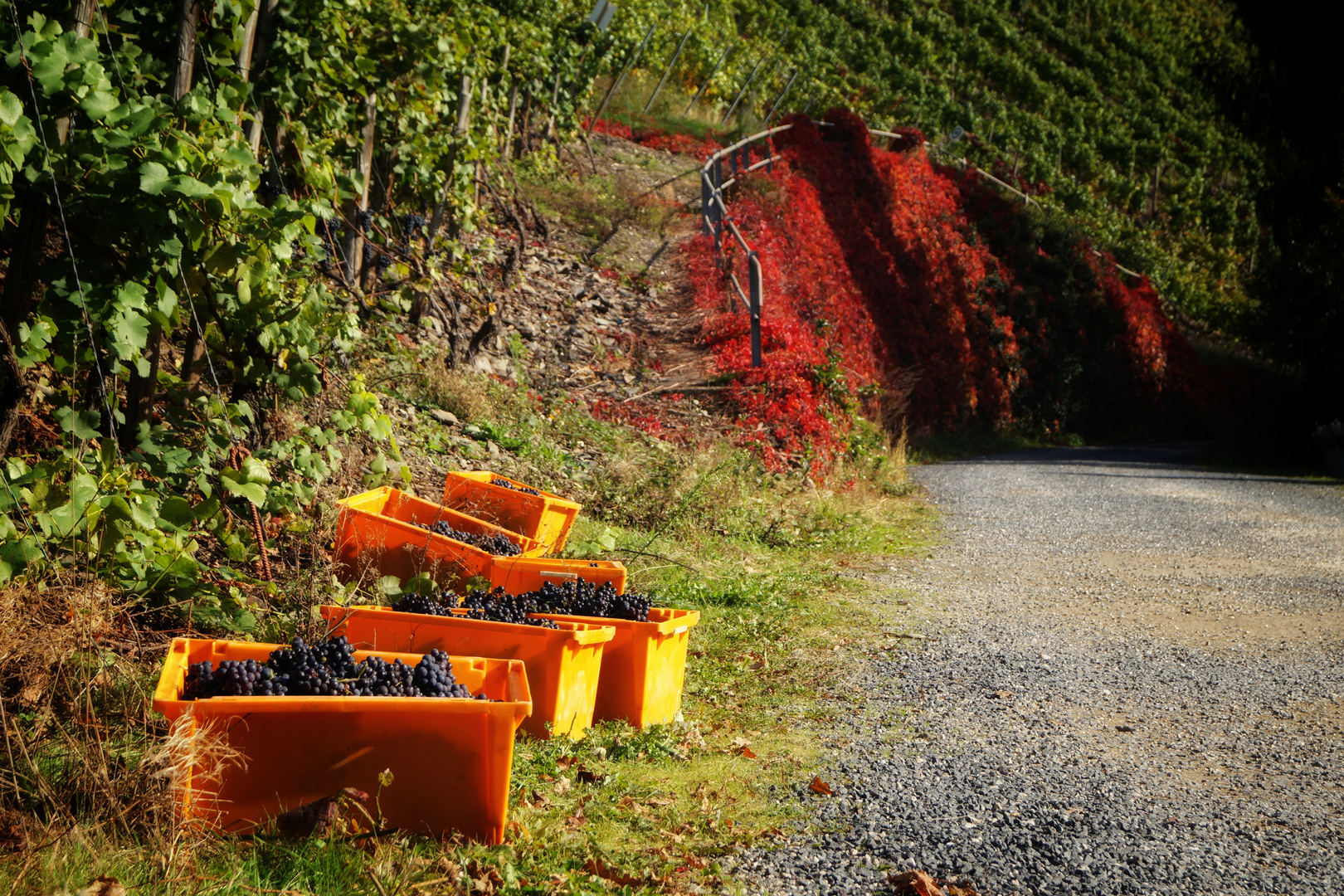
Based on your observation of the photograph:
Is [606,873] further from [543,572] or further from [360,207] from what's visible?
[360,207]

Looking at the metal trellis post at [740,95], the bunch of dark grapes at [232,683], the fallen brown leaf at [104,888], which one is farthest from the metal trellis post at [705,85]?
the fallen brown leaf at [104,888]

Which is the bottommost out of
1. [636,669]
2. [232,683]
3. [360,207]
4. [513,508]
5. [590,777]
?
[590,777]

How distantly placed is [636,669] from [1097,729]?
1880 millimetres

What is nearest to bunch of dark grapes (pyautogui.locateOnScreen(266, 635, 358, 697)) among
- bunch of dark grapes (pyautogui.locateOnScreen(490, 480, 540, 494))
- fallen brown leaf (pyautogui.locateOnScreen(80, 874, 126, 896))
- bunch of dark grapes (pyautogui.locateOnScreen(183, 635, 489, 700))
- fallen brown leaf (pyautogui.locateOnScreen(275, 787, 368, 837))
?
bunch of dark grapes (pyautogui.locateOnScreen(183, 635, 489, 700))

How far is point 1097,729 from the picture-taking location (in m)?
3.76

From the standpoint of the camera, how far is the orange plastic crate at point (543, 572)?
3783 millimetres

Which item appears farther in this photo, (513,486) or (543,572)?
(513,486)

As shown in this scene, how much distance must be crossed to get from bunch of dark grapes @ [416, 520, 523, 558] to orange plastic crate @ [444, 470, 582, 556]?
547 mm

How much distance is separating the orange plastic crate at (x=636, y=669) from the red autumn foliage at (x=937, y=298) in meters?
8.47

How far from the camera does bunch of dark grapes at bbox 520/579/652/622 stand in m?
3.41

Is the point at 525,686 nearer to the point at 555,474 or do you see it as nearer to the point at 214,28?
the point at 214,28

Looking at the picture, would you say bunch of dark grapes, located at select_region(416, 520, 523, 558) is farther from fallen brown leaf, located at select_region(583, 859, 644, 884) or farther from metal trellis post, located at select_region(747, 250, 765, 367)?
metal trellis post, located at select_region(747, 250, 765, 367)

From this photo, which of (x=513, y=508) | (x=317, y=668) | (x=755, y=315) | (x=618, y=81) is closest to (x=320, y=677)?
(x=317, y=668)

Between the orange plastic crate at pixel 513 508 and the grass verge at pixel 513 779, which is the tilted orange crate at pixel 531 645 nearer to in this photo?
the grass verge at pixel 513 779
